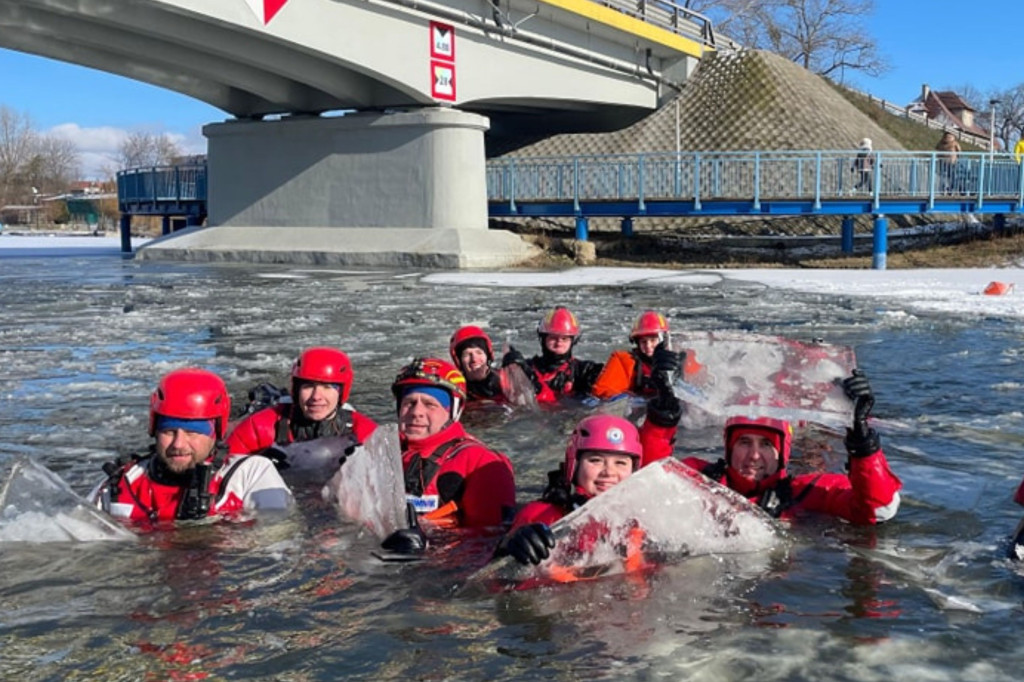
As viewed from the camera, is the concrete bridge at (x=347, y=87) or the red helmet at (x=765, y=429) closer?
the red helmet at (x=765, y=429)

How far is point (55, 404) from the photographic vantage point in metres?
8.27

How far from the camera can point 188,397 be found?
4.68 m

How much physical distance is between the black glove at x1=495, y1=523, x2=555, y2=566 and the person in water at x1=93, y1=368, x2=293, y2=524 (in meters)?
1.61

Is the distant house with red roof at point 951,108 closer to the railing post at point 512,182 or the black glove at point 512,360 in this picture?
the railing post at point 512,182

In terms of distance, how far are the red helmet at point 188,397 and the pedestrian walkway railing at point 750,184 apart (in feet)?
68.4

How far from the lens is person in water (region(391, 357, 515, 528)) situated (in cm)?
510

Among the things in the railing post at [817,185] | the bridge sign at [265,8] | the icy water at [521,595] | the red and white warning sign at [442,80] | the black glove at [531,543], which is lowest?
the icy water at [521,595]

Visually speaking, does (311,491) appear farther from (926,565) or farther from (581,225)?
(581,225)

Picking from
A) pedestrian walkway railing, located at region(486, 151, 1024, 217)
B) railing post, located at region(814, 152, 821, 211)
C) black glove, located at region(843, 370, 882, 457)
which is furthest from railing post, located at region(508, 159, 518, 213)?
black glove, located at region(843, 370, 882, 457)

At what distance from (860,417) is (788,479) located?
633mm

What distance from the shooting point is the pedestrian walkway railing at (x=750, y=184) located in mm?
23703

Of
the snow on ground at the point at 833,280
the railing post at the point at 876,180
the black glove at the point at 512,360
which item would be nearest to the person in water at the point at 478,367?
the black glove at the point at 512,360

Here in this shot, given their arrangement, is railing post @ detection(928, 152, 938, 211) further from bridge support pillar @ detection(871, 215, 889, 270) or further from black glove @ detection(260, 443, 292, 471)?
black glove @ detection(260, 443, 292, 471)

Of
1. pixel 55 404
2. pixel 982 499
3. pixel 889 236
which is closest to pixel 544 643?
pixel 982 499
